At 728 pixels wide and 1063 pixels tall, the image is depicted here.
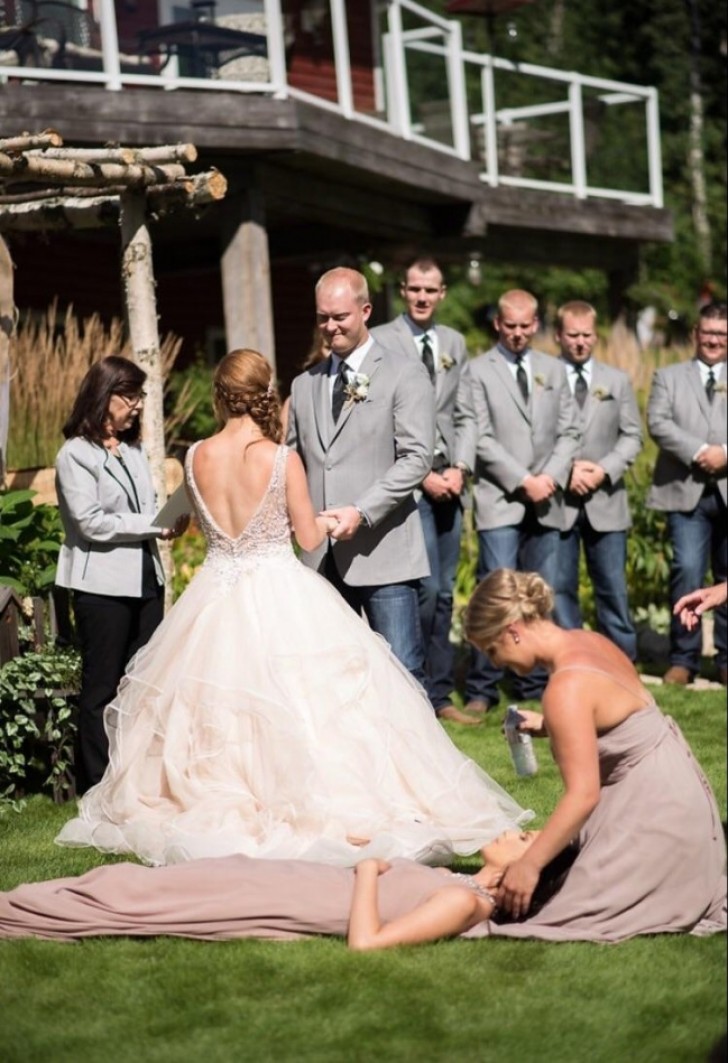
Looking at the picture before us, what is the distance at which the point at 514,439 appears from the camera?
8.93m

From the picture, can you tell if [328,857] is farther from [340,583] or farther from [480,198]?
[480,198]

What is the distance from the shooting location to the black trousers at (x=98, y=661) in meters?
6.96

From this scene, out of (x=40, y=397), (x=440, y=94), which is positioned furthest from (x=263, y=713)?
(x=440, y=94)

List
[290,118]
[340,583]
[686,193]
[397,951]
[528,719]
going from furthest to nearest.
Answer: [686,193]
[290,118]
[340,583]
[528,719]
[397,951]

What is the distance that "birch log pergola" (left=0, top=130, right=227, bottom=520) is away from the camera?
26.0 ft

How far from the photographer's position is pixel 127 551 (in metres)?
7.01

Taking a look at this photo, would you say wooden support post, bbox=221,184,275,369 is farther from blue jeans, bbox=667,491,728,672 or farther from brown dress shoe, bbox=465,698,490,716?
brown dress shoe, bbox=465,698,490,716

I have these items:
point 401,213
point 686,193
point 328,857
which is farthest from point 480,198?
point 686,193

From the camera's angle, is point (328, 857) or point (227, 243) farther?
point (227, 243)

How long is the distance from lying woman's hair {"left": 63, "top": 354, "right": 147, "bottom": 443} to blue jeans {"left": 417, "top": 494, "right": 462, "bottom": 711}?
75.7 inches

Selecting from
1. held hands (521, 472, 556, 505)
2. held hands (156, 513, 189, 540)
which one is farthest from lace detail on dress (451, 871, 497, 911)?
held hands (521, 472, 556, 505)

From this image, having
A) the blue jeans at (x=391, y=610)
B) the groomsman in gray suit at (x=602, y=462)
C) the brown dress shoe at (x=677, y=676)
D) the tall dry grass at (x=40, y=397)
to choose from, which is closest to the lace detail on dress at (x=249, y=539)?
the blue jeans at (x=391, y=610)

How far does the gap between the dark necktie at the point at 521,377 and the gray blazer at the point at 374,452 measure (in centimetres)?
208

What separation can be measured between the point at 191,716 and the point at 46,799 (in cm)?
134
